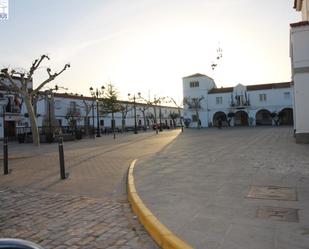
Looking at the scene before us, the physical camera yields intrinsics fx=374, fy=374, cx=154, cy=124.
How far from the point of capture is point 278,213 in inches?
225

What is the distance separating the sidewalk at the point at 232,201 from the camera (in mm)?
4629

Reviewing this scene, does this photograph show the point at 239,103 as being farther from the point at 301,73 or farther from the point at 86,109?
the point at 301,73

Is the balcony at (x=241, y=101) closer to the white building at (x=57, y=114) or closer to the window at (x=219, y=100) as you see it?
the window at (x=219, y=100)

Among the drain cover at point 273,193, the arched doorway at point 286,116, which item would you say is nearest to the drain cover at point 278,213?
the drain cover at point 273,193

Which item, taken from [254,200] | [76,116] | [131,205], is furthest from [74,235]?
[76,116]

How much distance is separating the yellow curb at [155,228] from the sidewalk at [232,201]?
13 centimetres

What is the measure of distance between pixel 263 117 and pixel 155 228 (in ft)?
215

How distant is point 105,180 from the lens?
32.2 ft

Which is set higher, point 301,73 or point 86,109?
point 86,109

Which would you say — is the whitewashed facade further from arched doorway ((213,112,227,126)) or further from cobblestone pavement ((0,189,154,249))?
cobblestone pavement ((0,189,154,249))

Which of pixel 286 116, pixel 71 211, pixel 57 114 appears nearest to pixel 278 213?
pixel 71 211

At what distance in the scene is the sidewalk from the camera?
15.2 ft

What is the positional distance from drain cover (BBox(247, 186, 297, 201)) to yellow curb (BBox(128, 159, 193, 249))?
2031mm

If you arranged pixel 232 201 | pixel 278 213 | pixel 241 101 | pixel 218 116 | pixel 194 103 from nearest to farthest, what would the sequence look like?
pixel 278 213, pixel 232 201, pixel 241 101, pixel 194 103, pixel 218 116
